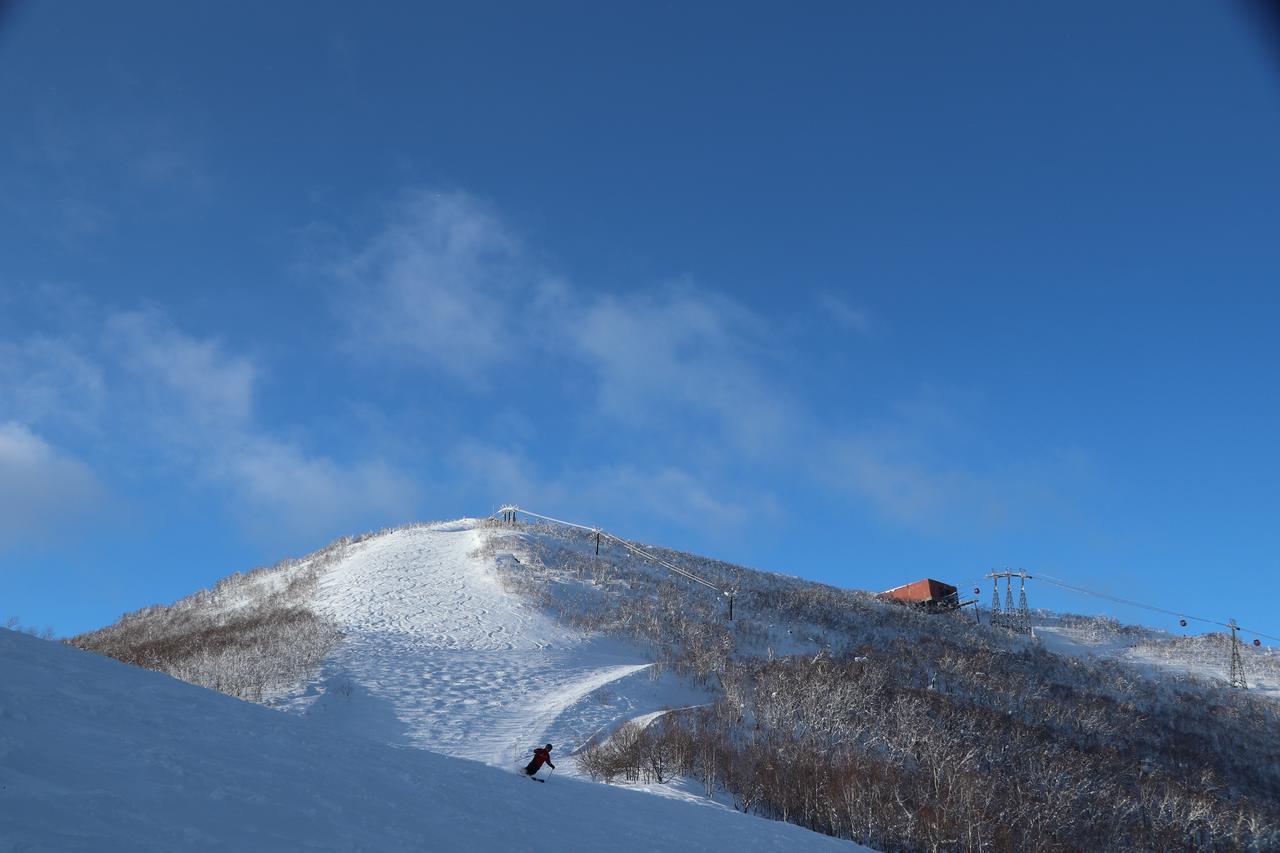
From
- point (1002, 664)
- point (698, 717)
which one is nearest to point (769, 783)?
point (698, 717)

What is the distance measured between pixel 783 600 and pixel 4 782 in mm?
46843

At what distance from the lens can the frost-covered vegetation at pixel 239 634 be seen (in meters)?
25.3

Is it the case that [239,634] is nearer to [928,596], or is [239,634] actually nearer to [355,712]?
[355,712]

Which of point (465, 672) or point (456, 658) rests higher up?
point (456, 658)

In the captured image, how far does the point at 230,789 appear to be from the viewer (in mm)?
7387

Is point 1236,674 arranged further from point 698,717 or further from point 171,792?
point 171,792

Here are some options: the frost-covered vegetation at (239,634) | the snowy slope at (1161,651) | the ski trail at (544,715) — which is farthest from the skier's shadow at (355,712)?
the snowy slope at (1161,651)

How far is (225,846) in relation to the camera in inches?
238

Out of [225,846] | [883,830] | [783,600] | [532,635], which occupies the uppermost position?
[783,600]

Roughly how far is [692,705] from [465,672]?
8.08m

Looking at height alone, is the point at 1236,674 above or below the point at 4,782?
above

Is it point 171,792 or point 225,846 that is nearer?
point 225,846

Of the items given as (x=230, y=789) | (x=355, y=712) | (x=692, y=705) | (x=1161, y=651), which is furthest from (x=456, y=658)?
(x=1161, y=651)

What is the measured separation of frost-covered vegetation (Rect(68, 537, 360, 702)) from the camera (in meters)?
25.3
